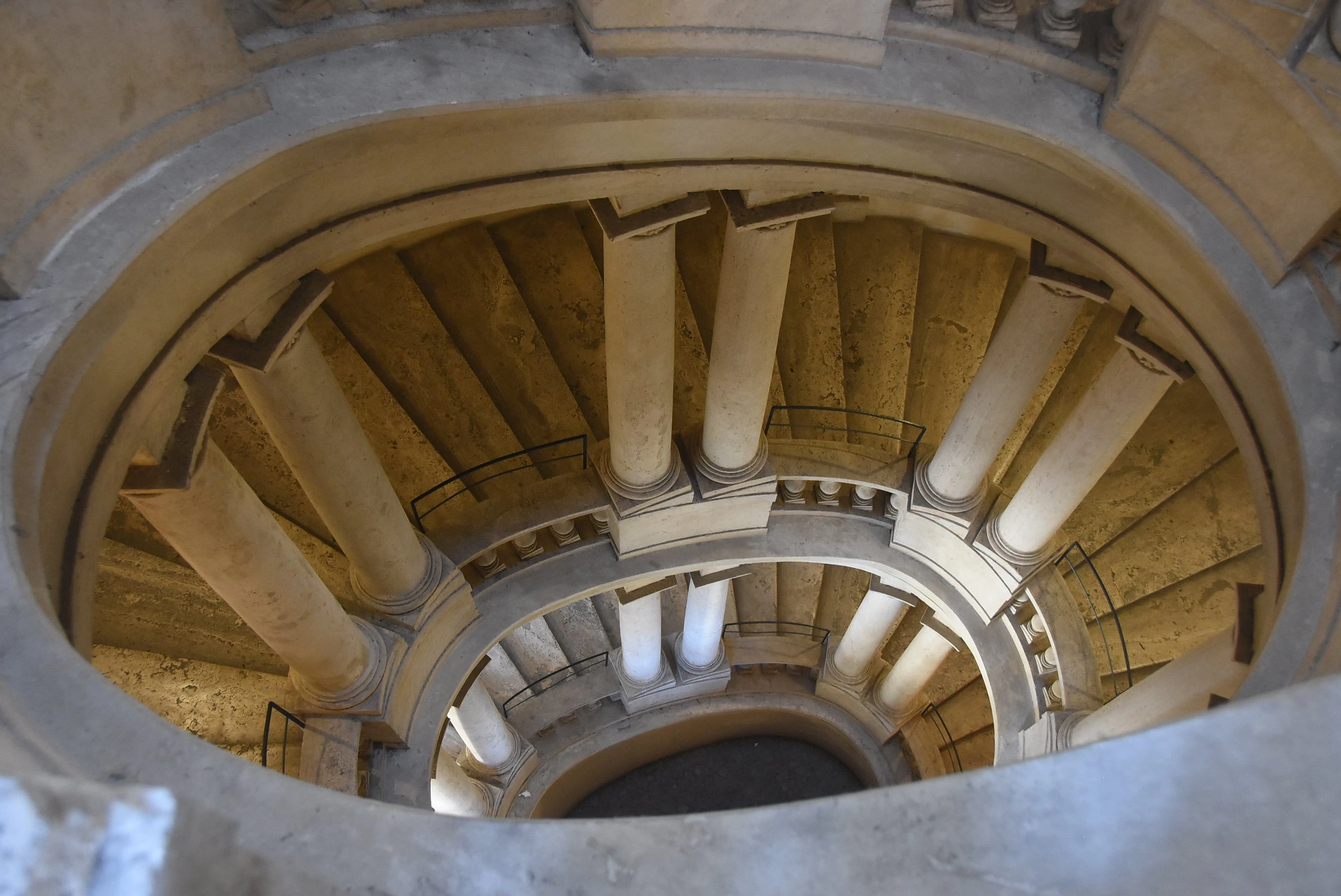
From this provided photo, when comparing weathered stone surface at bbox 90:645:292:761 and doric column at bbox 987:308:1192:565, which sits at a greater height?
doric column at bbox 987:308:1192:565

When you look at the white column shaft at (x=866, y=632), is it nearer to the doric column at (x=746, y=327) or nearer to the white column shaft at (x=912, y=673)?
the white column shaft at (x=912, y=673)

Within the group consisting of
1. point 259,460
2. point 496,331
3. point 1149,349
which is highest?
point 496,331

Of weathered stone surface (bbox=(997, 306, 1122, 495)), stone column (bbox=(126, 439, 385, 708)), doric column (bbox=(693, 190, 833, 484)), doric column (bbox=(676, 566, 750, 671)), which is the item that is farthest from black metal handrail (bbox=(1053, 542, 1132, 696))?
stone column (bbox=(126, 439, 385, 708))

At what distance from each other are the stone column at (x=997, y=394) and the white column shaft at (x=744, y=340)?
5.70 feet

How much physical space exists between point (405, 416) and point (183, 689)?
10.4ft

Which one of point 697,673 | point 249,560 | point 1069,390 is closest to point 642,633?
point 697,673

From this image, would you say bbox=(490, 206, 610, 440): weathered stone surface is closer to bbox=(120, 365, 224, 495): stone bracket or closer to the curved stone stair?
the curved stone stair

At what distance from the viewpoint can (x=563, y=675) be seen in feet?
44.7

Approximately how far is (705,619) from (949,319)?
4.75 meters

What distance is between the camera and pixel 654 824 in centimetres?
274

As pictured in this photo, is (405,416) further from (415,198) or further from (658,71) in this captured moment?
(658,71)

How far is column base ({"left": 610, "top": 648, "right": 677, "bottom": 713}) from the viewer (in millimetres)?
13211

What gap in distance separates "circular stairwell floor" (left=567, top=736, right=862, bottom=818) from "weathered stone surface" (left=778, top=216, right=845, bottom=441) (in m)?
6.34

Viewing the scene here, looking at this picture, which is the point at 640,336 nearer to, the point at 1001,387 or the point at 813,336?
the point at 1001,387
